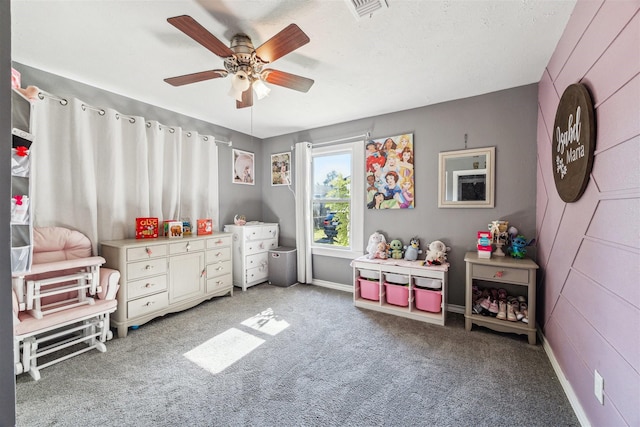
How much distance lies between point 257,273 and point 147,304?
150 cm

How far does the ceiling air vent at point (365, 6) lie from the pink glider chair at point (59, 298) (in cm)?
271

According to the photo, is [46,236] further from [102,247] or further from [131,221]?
[131,221]

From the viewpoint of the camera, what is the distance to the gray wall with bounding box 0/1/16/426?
0.55 meters

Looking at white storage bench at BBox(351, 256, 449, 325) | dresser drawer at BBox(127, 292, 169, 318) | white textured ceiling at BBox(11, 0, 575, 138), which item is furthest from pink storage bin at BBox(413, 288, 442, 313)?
dresser drawer at BBox(127, 292, 169, 318)

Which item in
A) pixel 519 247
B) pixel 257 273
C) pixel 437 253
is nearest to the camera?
pixel 519 247

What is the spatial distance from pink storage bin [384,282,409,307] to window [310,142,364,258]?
0.74 meters

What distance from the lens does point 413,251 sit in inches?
117

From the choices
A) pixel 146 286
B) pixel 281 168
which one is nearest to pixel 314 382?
pixel 146 286

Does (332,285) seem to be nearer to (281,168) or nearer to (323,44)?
(281,168)

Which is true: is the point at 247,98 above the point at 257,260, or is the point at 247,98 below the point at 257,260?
above

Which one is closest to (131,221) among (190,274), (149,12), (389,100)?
(190,274)

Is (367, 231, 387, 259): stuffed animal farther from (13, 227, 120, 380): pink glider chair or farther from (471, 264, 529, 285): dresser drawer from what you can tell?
(13, 227, 120, 380): pink glider chair

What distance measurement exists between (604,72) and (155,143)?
3.67m

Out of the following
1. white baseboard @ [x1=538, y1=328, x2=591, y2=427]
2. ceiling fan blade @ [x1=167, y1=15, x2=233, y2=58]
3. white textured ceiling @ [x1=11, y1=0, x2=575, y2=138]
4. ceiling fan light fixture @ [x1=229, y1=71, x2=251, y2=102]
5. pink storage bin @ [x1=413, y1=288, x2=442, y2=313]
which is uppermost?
white textured ceiling @ [x1=11, y1=0, x2=575, y2=138]
